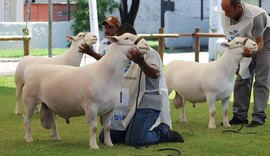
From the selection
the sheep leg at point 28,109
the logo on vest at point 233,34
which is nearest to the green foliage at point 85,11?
the logo on vest at point 233,34

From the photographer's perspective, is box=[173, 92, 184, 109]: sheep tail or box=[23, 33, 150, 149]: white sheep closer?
box=[23, 33, 150, 149]: white sheep

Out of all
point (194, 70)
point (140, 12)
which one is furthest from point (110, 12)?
point (194, 70)

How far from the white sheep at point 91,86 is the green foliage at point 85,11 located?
29372 millimetres

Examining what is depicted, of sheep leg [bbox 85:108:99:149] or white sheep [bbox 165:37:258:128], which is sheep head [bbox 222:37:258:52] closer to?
white sheep [bbox 165:37:258:128]

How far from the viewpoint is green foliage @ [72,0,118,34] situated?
3778 cm

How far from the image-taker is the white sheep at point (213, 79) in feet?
32.8

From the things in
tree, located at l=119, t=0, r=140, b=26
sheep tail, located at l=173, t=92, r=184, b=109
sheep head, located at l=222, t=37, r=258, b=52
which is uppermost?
tree, located at l=119, t=0, r=140, b=26

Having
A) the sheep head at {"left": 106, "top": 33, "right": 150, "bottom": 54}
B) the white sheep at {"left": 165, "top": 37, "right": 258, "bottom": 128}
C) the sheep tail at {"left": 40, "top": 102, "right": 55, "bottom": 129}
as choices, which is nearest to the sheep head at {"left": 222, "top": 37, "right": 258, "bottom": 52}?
the white sheep at {"left": 165, "top": 37, "right": 258, "bottom": 128}

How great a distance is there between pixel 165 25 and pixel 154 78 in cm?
3162

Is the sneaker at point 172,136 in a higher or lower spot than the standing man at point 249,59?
lower

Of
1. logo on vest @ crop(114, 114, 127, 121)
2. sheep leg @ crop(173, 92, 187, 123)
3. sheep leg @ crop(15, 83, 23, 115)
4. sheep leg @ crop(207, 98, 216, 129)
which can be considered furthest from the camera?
sheep leg @ crop(15, 83, 23, 115)

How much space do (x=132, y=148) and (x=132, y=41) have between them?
124cm

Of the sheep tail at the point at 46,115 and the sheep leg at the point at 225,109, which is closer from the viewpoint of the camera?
the sheep tail at the point at 46,115

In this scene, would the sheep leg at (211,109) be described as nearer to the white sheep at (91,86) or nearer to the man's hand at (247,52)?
the man's hand at (247,52)
